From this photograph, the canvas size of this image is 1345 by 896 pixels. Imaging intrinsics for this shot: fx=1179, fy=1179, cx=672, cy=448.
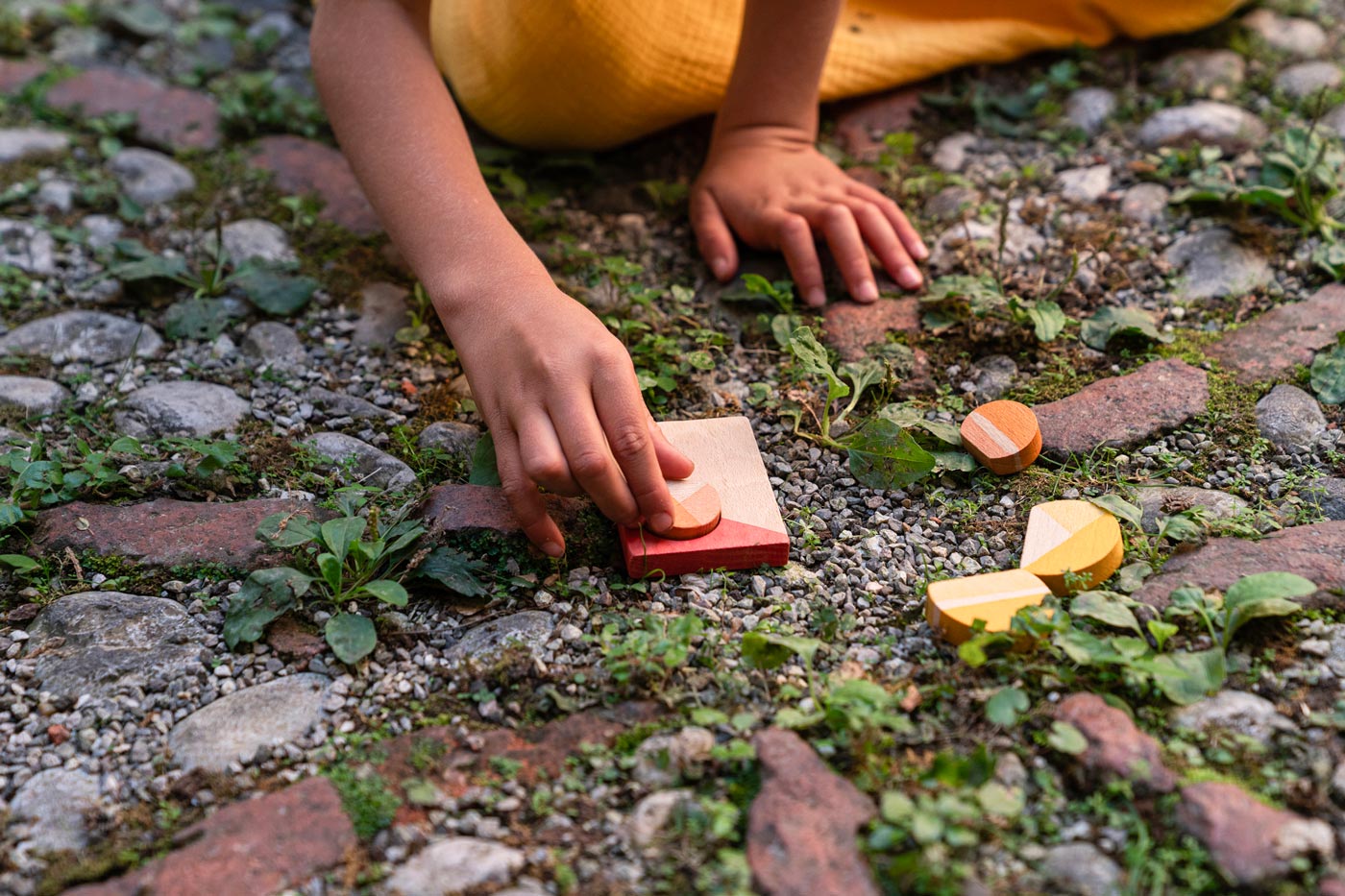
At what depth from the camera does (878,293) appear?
218 cm

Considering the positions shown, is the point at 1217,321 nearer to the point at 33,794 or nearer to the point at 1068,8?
the point at 1068,8

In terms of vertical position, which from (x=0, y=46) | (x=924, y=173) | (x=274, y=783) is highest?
(x=0, y=46)

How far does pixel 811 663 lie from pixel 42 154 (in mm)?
2105

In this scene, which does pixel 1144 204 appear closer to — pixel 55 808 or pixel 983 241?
pixel 983 241

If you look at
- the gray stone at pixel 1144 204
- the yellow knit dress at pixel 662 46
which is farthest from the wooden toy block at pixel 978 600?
the yellow knit dress at pixel 662 46

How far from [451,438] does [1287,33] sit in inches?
89.3

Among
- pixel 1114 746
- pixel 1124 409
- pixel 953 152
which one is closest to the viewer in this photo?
pixel 1114 746

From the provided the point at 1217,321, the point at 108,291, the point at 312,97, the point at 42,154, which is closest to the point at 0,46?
the point at 42,154

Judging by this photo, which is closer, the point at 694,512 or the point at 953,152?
the point at 694,512

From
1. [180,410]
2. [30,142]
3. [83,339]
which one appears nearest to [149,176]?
[30,142]

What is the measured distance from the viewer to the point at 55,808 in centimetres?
137

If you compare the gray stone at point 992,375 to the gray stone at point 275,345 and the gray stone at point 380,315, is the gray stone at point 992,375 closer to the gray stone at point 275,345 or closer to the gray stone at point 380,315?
the gray stone at point 380,315

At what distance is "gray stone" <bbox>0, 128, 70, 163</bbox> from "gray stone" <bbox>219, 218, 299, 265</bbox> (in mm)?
547

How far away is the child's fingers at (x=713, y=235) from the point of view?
2230mm
